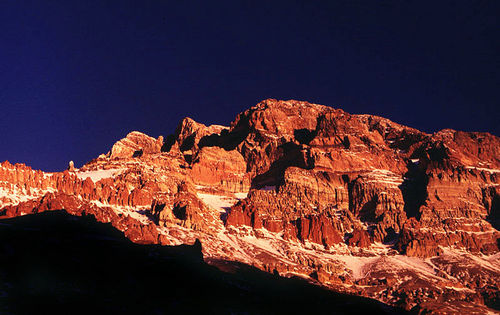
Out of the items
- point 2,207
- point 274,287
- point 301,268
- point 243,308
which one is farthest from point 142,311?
point 301,268

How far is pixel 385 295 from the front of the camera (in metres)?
184

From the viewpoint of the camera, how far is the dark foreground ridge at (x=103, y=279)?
65750 millimetres

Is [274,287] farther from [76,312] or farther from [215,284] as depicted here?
[76,312]

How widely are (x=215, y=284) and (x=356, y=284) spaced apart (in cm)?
10864

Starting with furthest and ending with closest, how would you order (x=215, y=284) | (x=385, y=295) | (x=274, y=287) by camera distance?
(x=385, y=295)
(x=274, y=287)
(x=215, y=284)

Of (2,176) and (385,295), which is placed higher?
(2,176)

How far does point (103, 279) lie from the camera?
76250mm

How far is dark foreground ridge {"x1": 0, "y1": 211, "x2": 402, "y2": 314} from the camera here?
65750 mm

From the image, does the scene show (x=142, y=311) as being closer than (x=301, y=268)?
Yes

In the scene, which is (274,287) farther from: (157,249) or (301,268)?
(301,268)

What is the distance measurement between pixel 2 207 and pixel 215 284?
324 feet

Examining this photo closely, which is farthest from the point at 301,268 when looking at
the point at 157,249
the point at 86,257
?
the point at 86,257

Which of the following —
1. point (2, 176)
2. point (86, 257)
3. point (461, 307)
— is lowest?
point (461, 307)

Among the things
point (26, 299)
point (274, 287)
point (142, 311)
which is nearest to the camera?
point (26, 299)
